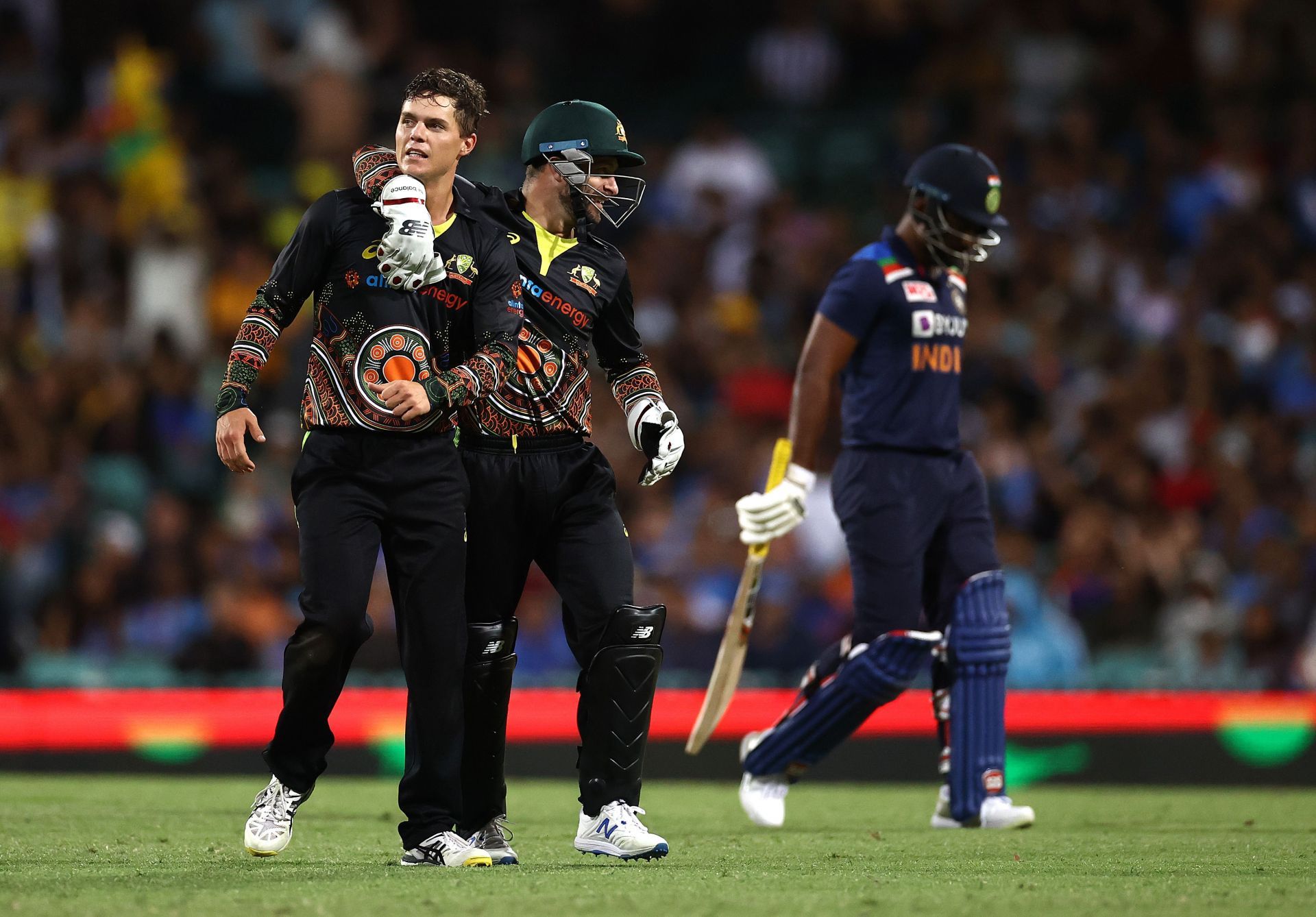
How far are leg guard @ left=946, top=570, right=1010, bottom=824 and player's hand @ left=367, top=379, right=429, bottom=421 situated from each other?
2.42 m

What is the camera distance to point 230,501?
11938 mm

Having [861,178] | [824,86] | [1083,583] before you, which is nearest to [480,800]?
[1083,583]

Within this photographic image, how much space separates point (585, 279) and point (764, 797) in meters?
2.10

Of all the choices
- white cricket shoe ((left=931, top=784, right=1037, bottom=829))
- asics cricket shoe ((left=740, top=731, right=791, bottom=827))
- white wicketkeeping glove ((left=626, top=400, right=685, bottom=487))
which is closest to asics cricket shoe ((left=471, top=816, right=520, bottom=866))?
white wicketkeeping glove ((left=626, top=400, right=685, bottom=487))

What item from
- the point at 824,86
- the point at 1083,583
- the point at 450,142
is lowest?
the point at 1083,583

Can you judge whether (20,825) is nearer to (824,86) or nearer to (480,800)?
(480,800)

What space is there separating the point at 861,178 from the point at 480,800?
9771mm

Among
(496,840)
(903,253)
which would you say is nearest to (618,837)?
(496,840)

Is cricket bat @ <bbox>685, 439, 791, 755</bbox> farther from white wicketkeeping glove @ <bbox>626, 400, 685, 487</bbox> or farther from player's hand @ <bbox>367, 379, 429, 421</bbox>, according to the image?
player's hand @ <bbox>367, 379, 429, 421</bbox>

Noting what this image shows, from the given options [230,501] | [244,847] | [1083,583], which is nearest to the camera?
[244,847]

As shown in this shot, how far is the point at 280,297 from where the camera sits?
17.9 feet

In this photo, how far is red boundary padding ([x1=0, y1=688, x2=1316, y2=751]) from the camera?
28.5 feet

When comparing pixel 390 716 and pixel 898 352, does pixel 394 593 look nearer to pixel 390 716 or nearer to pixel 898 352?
pixel 898 352

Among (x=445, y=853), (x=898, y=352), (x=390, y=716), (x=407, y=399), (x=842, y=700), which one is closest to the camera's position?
(x=407, y=399)
